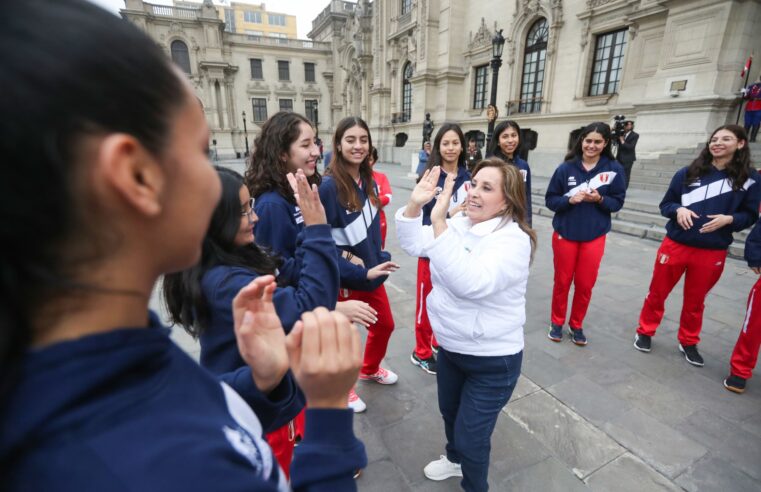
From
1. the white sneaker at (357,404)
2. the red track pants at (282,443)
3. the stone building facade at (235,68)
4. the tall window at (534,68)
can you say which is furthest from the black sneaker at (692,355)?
the stone building facade at (235,68)

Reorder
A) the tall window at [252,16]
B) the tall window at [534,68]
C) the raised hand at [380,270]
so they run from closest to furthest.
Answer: the raised hand at [380,270] → the tall window at [534,68] → the tall window at [252,16]

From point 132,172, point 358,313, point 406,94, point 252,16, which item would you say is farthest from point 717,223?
point 252,16

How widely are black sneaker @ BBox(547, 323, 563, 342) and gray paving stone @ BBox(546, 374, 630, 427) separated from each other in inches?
24.5

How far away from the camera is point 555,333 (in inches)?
147

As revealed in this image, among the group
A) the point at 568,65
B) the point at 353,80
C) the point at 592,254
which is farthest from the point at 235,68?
the point at 592,254

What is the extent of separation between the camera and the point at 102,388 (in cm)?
50

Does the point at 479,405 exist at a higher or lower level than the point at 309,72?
lower

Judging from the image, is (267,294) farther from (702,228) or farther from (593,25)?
(593,25)

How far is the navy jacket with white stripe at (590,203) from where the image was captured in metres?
3.51

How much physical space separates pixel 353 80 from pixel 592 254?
111ft

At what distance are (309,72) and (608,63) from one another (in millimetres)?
33580

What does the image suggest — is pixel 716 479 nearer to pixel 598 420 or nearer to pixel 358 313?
pixel 598 420

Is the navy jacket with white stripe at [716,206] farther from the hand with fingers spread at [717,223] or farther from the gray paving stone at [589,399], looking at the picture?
the gray paving stone at [589,399]

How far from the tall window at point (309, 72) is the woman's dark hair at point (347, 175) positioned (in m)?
42.0
